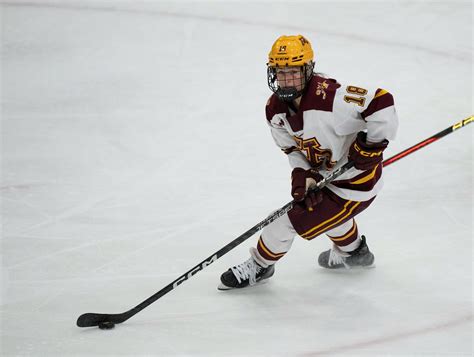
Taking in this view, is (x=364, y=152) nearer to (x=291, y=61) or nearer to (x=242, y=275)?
(x=291, y=61)

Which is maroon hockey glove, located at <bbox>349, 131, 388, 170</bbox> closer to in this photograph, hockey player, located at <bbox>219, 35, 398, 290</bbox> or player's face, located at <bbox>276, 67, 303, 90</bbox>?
hockey player, located at <bbox>219, 35, 398, 290</bbox>

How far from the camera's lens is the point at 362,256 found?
3061 mm

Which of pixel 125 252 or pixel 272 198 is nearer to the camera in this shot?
pixel 125 252

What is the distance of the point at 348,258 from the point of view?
3.07 metres

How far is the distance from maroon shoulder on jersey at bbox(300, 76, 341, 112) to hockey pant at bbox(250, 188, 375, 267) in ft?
1.10

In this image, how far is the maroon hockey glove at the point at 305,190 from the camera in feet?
8.93

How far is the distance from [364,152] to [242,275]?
0.69m

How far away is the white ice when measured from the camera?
269cm

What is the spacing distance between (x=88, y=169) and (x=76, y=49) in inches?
62.3

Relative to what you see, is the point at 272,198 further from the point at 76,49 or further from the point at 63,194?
the point at 76,49

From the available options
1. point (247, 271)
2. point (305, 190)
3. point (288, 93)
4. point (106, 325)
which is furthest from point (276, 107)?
point (106, 325)

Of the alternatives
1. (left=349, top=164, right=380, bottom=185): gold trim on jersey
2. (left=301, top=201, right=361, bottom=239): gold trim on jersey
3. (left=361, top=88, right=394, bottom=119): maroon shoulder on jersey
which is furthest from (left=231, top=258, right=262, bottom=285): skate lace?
(left=361, top=88, right=394, bottom=119): maroon shoulder on jersey

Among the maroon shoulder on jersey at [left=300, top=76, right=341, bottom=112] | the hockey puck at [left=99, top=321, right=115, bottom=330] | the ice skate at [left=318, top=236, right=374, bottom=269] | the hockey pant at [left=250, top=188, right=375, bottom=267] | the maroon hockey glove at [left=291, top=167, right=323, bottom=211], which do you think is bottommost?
the hockey puck at [left=99, top=321, right=115, bottom=330]

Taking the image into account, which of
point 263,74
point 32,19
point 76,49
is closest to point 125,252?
point 263,74
